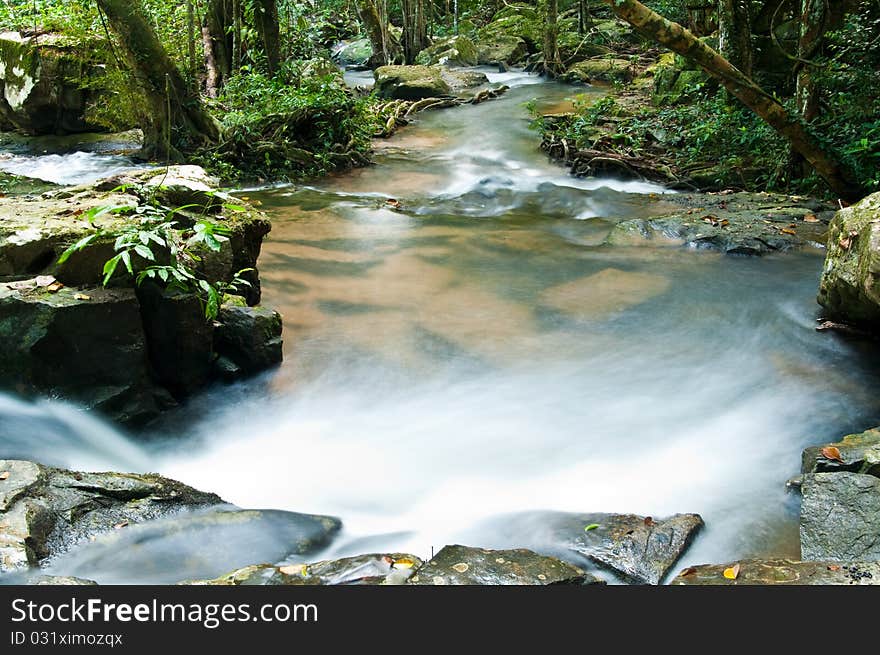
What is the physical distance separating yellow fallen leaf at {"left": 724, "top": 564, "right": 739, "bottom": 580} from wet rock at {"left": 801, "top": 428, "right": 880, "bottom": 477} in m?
1.30

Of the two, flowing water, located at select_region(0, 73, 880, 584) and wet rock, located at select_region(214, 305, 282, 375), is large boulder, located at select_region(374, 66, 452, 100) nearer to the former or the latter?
flowing water, located at select_region(0, 73, 880, 584)

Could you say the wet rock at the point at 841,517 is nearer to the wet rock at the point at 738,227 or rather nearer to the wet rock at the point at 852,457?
the wet rock at the point at 852,457

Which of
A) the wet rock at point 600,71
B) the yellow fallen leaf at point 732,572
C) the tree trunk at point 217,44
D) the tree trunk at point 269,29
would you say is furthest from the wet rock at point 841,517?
the wet rock at point 600,71

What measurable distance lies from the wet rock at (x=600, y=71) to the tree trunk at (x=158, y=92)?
1064 centimetres

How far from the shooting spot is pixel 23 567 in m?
2.73

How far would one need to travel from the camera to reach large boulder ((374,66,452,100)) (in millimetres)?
16562

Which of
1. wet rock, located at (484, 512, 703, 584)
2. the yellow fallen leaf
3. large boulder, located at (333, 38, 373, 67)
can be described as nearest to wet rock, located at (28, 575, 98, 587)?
wet rock, located at (484, 512, 703, 584)

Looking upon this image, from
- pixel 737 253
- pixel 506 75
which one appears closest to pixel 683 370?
pixel 737 253

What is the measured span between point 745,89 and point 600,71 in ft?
39.2

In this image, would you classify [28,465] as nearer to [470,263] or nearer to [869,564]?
[869,564]

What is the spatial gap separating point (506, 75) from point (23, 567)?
19.9m

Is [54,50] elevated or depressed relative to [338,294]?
elevated

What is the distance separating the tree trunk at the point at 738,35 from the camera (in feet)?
34.2
